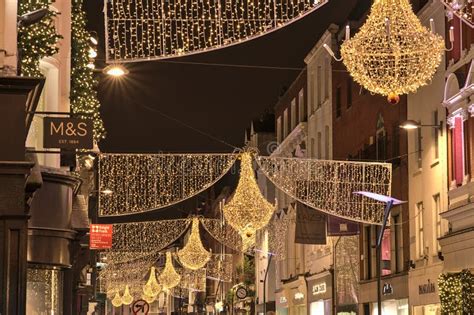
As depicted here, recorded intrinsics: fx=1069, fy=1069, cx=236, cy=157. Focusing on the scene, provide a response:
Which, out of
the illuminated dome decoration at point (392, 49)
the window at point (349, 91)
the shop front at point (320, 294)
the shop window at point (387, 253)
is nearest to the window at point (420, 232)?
the shop window at point (387, 253)

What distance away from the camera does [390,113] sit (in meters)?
41.8

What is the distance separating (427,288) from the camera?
36.4 metres

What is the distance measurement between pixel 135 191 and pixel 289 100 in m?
34.5

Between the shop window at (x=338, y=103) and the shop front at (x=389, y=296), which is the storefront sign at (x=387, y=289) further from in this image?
the shop window at (x=338, y=103)

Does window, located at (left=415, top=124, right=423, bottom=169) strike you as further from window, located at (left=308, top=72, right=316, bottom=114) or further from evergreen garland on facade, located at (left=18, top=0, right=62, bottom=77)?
window, located at (left=308, top=72, right=316, bottom=114)

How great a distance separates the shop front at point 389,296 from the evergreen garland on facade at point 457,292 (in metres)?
7.18

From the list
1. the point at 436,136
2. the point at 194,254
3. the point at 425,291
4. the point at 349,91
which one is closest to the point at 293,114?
the point at 194,254

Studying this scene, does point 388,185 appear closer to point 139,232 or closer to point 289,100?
point 139,232

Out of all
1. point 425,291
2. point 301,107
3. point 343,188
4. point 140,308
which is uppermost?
point 301,107

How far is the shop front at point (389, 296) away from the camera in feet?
132

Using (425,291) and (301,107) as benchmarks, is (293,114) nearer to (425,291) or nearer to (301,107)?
(301,107)

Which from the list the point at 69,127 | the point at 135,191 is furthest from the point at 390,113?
the point at 69,127

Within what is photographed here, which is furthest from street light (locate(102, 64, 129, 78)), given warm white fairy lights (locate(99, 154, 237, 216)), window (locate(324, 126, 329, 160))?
window (locate(324, 126, 329, 160))

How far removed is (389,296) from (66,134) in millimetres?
25517
